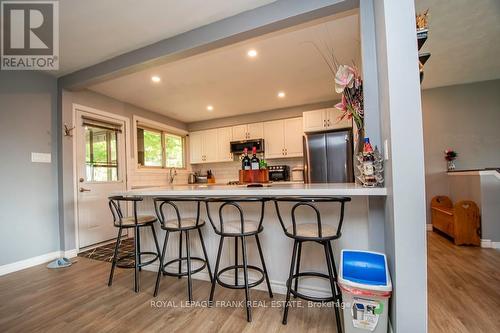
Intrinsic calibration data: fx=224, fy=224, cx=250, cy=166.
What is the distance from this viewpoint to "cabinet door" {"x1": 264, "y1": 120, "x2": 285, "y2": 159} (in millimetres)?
4633

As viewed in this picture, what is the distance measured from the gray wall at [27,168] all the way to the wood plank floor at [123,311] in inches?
21.0

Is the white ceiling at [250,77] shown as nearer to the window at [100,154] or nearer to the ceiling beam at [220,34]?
the ceiling beam at [220,34]

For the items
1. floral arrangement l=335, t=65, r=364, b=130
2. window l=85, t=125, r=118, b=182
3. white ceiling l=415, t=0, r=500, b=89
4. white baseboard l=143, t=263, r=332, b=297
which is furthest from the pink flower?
window l=85, t=125, r=118, b=182

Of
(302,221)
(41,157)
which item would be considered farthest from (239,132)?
(302,221)

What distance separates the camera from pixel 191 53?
2330mm

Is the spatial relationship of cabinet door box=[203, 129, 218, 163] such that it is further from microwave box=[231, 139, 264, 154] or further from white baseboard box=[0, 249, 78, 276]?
white baseboard box=[0, 249, 78, 276]

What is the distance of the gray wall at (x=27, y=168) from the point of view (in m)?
2.61

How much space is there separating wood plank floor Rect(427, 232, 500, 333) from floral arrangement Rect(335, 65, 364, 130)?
150 centimetres

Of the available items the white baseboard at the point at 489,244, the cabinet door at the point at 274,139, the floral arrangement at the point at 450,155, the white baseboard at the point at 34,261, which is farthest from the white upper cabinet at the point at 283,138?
the white baseboard at the point at 34,261

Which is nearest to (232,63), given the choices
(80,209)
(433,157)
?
(80,209)

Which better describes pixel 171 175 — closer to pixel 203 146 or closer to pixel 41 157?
pixel 203 146

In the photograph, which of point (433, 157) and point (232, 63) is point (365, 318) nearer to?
point (232, 63)

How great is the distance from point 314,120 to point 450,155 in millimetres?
2346

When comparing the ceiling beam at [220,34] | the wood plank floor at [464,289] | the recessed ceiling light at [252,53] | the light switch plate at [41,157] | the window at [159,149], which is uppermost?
the recessed ceiling light at [252,53]
